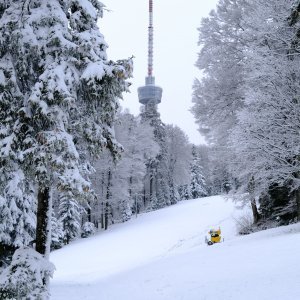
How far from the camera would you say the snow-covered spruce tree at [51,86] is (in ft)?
23.0

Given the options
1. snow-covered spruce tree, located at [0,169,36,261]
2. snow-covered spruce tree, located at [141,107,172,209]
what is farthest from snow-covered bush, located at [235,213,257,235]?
snow-covered spruce tree, located at [141,107,172,209]

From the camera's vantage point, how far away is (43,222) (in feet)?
25.6

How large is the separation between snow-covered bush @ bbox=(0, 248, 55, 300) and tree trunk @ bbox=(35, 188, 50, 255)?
0.65 metres

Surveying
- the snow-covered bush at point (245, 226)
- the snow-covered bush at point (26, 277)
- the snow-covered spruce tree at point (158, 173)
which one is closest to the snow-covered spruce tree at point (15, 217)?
the snow-covered bush at point (26, 277)

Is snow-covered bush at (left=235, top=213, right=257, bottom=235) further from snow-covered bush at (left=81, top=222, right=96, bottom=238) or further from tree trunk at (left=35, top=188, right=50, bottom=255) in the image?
snow-covered bush at (left=81, top=222, right=96, bottom=238)

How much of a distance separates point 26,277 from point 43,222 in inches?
60.1

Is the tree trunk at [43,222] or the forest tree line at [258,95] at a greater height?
the forest tree line at [258,95]

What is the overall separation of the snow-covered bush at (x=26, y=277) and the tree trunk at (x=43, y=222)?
0.65 metres

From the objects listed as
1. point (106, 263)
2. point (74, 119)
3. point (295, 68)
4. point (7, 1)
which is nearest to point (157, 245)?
point (106, 263)

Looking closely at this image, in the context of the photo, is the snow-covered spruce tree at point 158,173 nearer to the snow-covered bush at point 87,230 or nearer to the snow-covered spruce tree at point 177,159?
the snow-covered spruce tree at point 177,159

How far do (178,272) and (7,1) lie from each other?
26.8 ft

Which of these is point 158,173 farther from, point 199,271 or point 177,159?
point 199,271

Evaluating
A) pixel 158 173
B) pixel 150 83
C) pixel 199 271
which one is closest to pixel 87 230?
pixel 158 173

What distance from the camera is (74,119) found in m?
8.18
